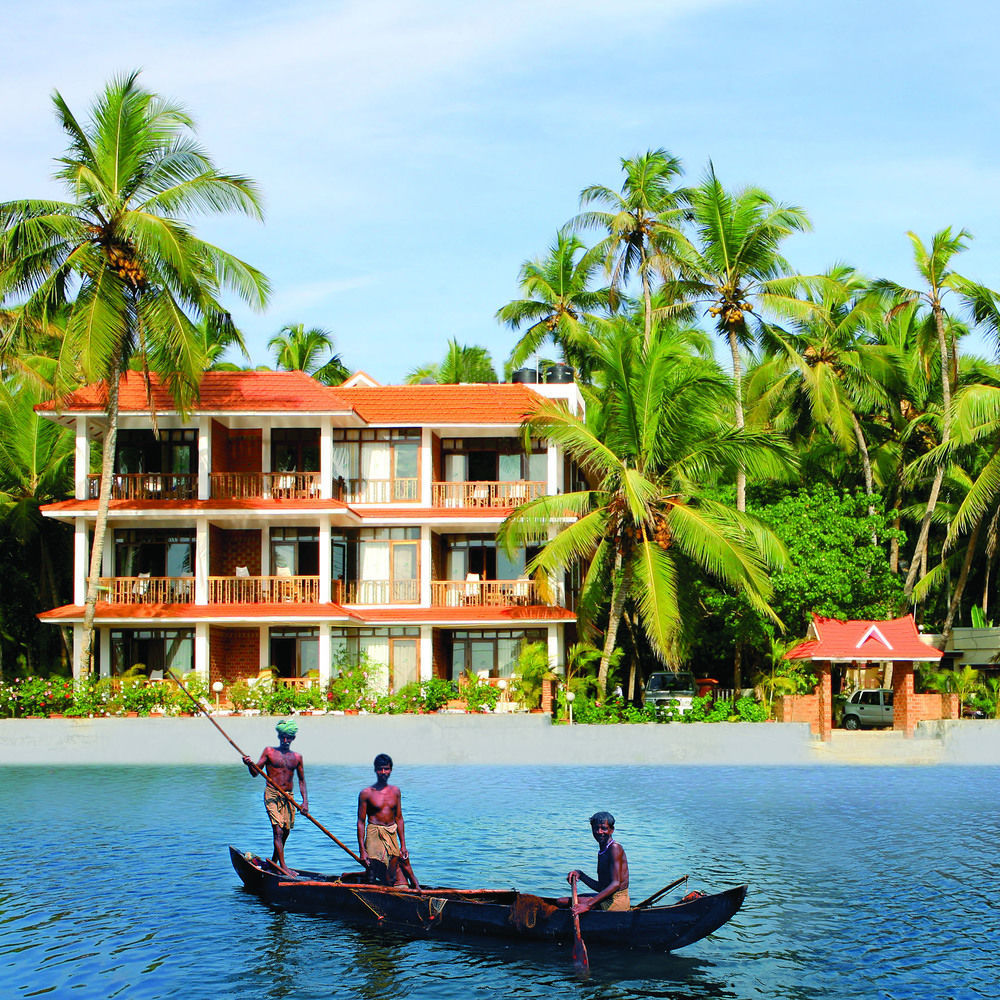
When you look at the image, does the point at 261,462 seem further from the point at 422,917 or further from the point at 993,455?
the point at 422,917

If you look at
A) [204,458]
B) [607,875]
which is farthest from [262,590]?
[607,875]

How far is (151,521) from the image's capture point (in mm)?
36906

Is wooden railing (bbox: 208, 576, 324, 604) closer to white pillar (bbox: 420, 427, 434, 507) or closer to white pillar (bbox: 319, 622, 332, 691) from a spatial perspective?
white pillar (bbox: 319, 622, 332, 691)

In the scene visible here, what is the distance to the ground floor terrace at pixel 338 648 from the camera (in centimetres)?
3619

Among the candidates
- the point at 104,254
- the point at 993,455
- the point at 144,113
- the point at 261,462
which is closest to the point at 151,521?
the point at 261,462

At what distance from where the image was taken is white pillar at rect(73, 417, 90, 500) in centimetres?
3569

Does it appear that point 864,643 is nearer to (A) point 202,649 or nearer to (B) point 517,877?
(B) point 517,877

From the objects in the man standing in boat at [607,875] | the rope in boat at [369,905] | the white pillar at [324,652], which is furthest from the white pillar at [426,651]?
the man standing in boat at [607,875]

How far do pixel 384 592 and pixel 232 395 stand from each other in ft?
23.8

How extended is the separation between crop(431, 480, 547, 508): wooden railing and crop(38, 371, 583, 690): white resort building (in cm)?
4

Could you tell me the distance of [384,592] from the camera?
123 feet

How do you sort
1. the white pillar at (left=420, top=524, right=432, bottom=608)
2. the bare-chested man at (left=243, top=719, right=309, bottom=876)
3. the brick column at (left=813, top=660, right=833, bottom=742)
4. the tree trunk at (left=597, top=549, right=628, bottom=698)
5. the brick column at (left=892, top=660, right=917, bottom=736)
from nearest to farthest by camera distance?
1. the bare-chested man at (left=243, top=719, right=309, bottom=876)
2. the brick column at (left=813, top=660, right=833, bottom=742)
3. the brick column at (left=892, top=660, right=917, bottom=736)
4. the tree trunk at (left=597, top=549, right=628, bottom=698)
5. the white pillar at (left=420, top=524, right=432, bottom=608)

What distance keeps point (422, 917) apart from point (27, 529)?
29.8 meters

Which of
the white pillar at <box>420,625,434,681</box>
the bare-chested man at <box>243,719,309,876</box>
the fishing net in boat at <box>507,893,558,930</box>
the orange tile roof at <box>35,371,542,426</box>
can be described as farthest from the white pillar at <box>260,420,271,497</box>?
the fishing net in boat at <box>507,893,558,930</box>
